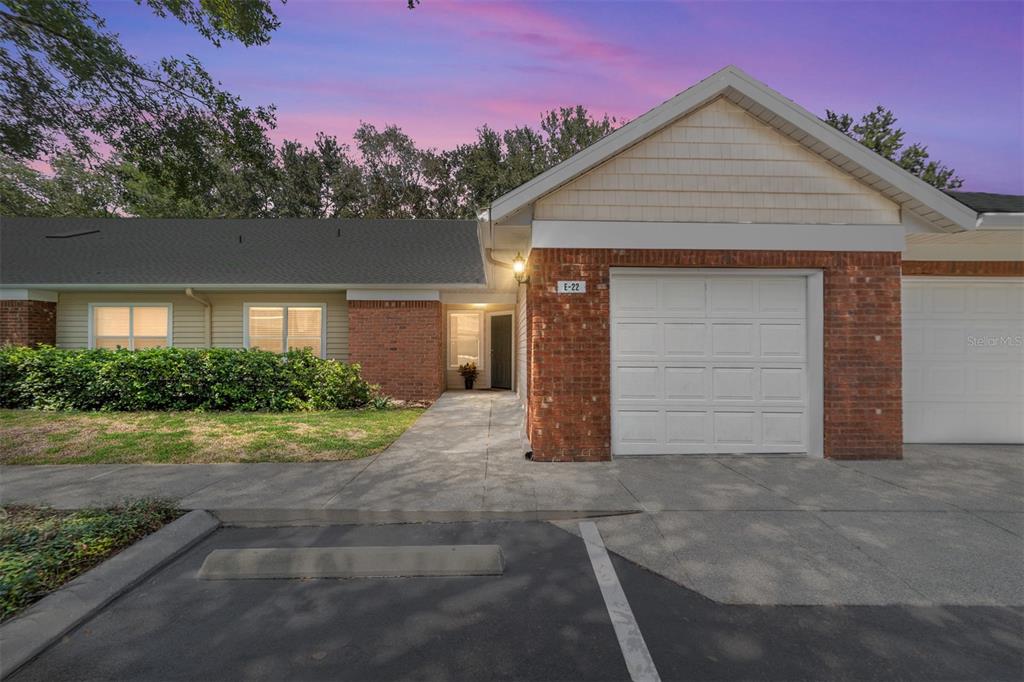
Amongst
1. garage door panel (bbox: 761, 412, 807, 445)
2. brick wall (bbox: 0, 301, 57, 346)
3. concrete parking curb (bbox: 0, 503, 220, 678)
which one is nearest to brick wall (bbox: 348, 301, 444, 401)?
concrete parking curb (bbox: 0, 503, 220, 678)

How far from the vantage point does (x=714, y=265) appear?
6.24m

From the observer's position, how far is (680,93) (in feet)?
19.6

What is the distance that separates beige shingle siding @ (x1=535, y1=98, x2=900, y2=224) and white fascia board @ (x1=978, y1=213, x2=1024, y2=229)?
0.87 m

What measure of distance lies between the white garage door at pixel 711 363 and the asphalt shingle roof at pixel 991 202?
2.50m

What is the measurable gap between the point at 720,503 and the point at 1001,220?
5363 mm

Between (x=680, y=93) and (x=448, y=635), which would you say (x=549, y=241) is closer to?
(x=680, y=93)

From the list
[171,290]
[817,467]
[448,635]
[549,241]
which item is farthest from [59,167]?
[817,467]

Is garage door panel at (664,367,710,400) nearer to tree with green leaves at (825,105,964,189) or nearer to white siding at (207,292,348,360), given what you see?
white siding at (207,292,348,360)

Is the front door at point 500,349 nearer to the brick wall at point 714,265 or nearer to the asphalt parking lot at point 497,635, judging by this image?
the brick wall at point 714,265

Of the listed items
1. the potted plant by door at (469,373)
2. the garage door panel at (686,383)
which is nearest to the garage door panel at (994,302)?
the garage door panel at (686,383)

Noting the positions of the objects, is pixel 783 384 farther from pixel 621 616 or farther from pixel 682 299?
pixel 621 616

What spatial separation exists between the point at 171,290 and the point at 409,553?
474 inches

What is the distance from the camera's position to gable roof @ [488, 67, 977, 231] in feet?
19.5

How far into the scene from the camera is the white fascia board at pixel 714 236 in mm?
6184
